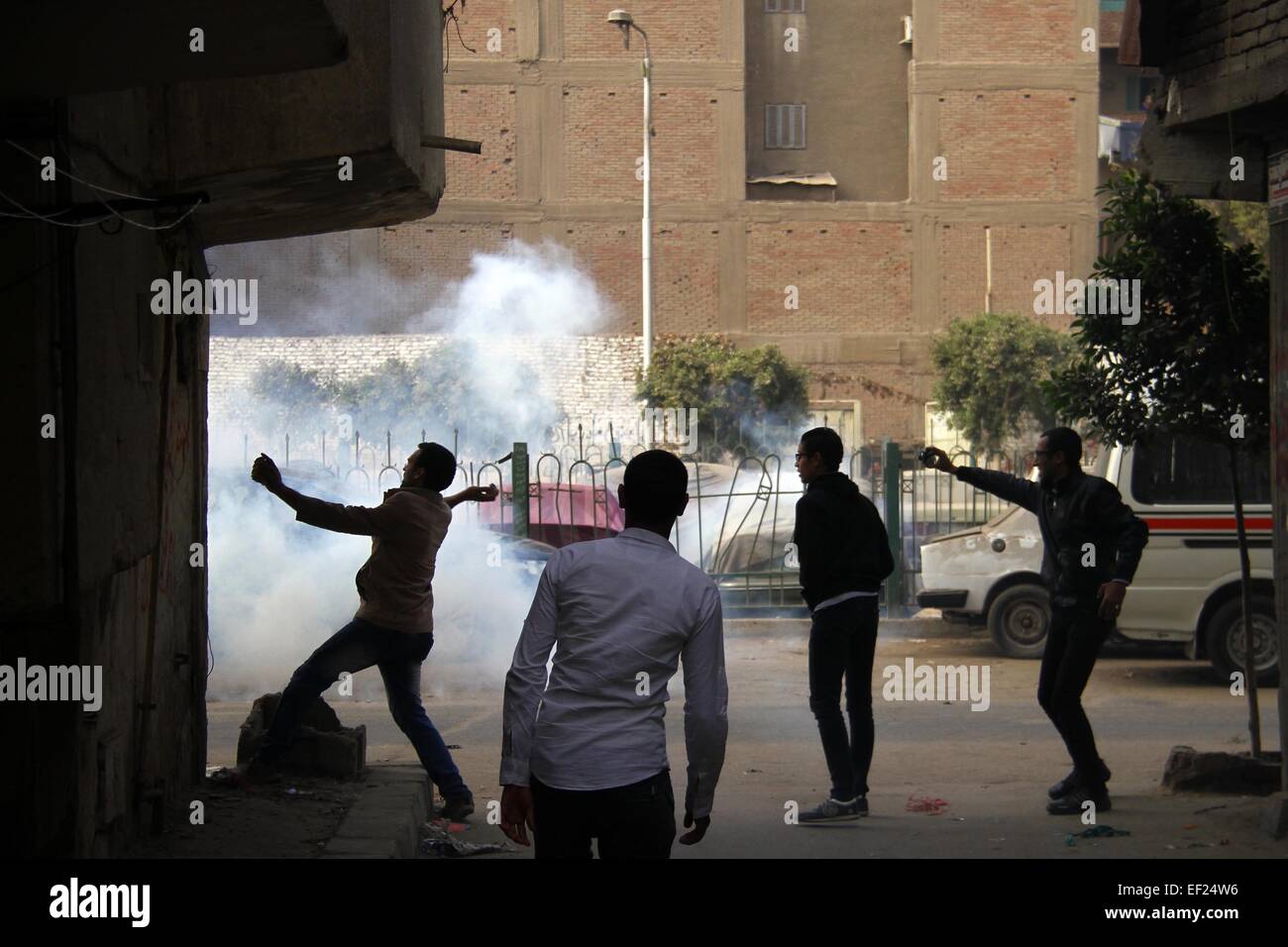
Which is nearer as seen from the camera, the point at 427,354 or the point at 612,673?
the point at 612,673

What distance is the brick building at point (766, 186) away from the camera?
40.8 metres

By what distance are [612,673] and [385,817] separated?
9.49ft

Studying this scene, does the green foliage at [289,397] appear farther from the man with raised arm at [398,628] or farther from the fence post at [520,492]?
the man with raised arm at [398,628]

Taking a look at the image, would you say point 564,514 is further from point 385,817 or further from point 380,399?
point 380,399

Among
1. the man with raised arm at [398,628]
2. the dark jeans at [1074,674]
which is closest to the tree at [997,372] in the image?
the dark jeans at [1074,674]

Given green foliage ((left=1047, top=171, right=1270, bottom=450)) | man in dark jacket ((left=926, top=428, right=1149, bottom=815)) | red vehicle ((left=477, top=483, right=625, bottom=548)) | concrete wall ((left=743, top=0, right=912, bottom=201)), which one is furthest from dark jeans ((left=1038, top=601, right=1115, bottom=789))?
concrete wall ((left=743, top=0, right=912, bottom=201))

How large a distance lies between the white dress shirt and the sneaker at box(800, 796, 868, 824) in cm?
321

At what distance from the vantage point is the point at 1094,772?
7133 millimetres

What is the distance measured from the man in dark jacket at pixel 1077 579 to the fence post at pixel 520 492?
27.2 ft

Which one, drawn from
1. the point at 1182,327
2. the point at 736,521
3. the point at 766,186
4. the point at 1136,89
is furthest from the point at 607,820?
the point at 1136,89

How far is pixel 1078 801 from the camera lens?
7.19 metres
